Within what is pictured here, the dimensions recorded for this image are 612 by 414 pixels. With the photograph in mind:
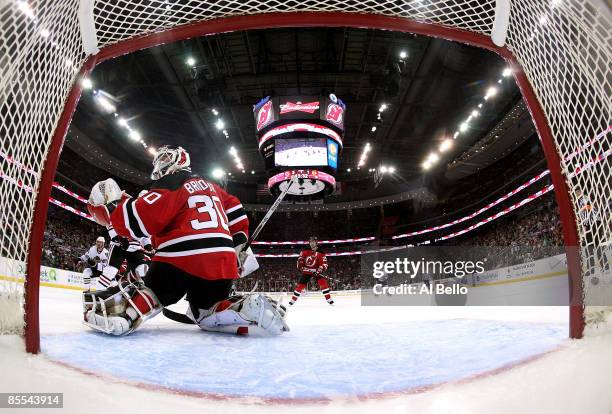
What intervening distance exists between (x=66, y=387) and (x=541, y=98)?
5.79 ft

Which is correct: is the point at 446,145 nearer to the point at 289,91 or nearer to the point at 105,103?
the point at 289,91

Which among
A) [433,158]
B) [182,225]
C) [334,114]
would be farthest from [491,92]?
[182,225]

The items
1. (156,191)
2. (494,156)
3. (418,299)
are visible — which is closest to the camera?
(156,191)

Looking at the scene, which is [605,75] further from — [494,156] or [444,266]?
[494,156]

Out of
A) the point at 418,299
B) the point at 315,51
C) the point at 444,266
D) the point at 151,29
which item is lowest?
the point at 418,299

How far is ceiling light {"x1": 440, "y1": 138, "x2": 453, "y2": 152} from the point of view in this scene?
14.4m

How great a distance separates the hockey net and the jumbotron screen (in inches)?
327

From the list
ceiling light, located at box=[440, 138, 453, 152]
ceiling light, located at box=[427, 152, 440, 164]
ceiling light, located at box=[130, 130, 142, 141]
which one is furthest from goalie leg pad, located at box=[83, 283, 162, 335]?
ceiling light, located at box=[427, 152, 440, 164]

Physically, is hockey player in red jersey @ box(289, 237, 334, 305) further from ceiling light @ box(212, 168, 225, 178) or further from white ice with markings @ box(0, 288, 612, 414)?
ceiling light @ box(212, 168, 225, 178)

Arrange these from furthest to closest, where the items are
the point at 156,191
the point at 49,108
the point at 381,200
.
Result: the point at 381,200
the point at 156,191
the point at 49,108

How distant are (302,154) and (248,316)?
312 inches

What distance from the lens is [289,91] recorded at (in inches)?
477

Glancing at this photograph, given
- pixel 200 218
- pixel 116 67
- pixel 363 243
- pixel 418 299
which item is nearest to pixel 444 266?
pixel 418 299

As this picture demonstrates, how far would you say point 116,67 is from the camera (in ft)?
32.5
